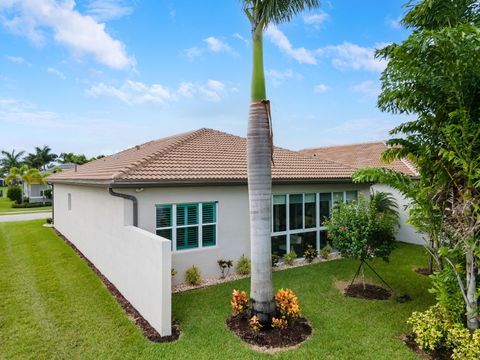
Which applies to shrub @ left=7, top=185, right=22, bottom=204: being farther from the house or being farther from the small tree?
the small tree

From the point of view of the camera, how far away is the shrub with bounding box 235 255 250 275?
10.8m

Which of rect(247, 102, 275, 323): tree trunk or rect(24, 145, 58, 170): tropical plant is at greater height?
rect(24, 145, 58, 170): tropical plant

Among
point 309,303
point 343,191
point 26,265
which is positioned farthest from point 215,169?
point 26,265

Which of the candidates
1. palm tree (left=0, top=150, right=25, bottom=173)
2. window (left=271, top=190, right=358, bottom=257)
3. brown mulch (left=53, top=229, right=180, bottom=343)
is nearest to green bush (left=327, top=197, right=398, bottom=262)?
window (left=271, top=190, right=358, bottom=257)

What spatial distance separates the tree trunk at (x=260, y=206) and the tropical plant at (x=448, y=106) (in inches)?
111

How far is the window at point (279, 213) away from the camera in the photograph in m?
12.0

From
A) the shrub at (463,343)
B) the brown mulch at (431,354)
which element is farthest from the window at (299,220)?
the shrub at (463,343)

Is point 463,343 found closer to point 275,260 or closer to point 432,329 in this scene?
point 432,329

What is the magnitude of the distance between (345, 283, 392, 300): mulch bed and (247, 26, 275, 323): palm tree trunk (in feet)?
11.8

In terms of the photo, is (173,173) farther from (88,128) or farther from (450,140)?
(88,128)

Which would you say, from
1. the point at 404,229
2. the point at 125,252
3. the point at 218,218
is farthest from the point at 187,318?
the point at 404,229

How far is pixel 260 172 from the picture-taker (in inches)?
259

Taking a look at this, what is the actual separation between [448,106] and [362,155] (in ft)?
56.8

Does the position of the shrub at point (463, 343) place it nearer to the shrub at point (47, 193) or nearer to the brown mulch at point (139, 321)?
the brown mulch at point (139, 321)
